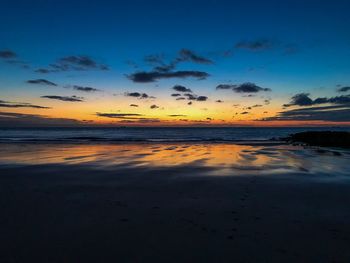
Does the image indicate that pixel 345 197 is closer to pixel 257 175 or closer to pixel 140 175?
pixel 257 175

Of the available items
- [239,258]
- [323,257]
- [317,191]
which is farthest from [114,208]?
[317,191]

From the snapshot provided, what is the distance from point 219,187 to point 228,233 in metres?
4.43

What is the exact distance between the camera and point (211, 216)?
7141mm

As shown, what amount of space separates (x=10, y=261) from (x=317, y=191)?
9.00m

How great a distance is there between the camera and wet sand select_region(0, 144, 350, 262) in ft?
17.2

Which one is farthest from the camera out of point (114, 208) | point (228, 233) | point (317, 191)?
point (317, 191)

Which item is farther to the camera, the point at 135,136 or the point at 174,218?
the point at 135,136

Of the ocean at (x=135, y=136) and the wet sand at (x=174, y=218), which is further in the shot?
the ocean at (x=135, y=136)

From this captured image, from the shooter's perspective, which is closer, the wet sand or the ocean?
the wet sand

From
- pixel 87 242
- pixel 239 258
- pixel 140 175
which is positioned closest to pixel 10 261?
pixel 87 242

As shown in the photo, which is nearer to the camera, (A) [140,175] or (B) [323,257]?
(B) [323,257]

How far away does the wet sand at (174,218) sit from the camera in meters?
5.25

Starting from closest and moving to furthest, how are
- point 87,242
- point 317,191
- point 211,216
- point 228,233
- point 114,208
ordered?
point 87,242 → point 228,233 → point 211,216 → point 114,208 → point 317,191

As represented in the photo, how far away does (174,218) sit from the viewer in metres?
6.98
